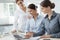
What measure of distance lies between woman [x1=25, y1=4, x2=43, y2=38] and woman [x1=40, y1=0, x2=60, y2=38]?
76 mm

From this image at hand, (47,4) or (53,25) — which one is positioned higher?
(47,4)

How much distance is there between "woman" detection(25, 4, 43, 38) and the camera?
1.47 metres

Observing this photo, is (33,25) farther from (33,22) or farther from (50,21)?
(50,21)

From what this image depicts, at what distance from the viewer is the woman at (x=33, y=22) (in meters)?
1.47

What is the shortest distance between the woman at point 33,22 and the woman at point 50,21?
0.08 m

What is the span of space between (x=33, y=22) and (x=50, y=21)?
0.18 meters

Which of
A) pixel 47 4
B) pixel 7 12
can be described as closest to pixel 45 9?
pixel 47 4

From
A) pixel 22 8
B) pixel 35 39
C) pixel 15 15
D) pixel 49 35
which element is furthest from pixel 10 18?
pixel 49 35

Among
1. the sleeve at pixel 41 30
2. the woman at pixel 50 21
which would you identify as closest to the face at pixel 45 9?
the woman at pixel 50 21

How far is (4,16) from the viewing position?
1496 mm

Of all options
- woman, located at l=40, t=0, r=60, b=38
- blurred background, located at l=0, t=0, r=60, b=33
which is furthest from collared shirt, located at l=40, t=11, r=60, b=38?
blurred background, located at l=0, t=0, r=60, b=33

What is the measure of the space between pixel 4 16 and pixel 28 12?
0.88ft

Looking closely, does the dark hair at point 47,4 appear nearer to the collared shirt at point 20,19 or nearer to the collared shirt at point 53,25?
the collared shirt at point 53,25

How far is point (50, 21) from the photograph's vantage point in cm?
144
